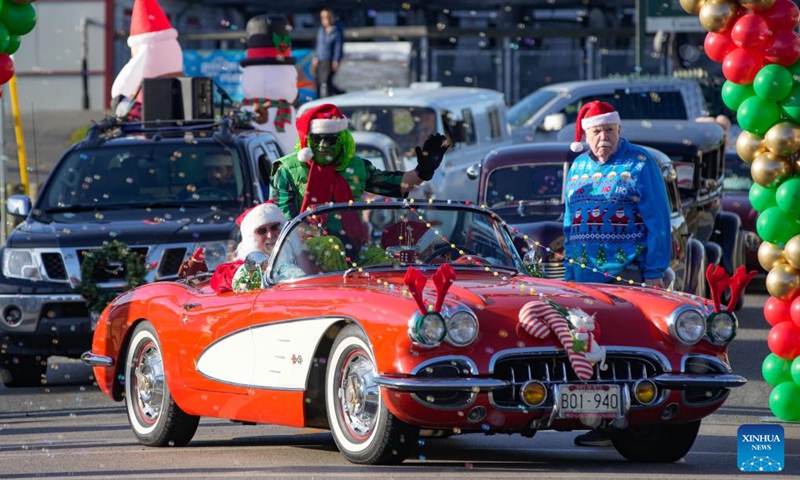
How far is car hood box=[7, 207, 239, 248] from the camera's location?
526 inches

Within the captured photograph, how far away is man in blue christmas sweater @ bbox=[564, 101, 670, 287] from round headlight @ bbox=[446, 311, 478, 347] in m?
2.23

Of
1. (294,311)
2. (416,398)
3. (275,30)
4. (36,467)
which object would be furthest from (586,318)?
(275,30)

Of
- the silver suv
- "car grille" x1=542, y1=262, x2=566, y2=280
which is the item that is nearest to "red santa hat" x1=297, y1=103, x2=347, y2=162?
"car grille" x1=542, y1=262, x2=566, y2=280

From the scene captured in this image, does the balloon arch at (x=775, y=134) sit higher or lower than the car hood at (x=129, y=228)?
higher

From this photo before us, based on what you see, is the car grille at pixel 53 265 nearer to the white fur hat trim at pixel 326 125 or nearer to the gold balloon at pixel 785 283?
the white fur hat trim at pixel 326 125

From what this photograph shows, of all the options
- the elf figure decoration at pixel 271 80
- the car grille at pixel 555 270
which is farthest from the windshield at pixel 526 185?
the elf figure decoration at pixel 271 80

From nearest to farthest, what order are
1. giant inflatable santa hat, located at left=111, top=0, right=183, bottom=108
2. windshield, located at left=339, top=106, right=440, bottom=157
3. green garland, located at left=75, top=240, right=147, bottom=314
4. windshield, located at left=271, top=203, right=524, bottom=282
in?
windshield, located at left=271, top=203, right=524, bottom=282
green garland, located at left=75, top=240, right=147, bottom=314
giant inflatable santa hat, located at left=111, top=0, right=183, bottom=108
windshield, located at left=339, top=106, right=440, bottom=157

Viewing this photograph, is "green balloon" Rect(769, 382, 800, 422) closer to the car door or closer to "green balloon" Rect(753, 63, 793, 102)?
"green balloon" Rect(753, 63, 793, 102)

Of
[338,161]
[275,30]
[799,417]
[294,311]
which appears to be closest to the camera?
[294,311]

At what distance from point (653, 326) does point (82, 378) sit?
6.80 metres

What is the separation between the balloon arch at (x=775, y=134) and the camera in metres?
9.70

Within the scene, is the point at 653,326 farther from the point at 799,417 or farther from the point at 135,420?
the point at 135,420

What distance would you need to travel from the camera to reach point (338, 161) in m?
11.0

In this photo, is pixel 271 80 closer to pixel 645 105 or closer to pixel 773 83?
pixel 645 105
